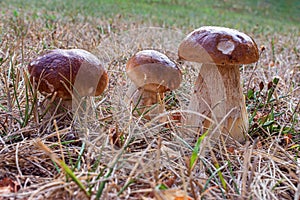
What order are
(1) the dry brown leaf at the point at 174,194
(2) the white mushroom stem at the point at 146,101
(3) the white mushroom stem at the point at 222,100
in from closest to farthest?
1. (1) the dry brown leaf at the point at 174,194
2. (3) the white mushroom stem at the point at 222,100
3. (2) the white mushroom stem at the point at 146,101

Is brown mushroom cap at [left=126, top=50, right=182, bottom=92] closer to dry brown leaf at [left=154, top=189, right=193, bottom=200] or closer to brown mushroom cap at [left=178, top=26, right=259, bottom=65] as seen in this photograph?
brown mushroom cap at [left=178, top=26, right=259, bottom=65]

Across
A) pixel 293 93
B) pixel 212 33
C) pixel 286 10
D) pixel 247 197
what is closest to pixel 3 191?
pixel 247 197

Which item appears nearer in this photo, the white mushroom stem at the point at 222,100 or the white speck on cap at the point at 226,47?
the white speck on cap at the point at 226,47

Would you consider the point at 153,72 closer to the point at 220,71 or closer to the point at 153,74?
the point at 153,74

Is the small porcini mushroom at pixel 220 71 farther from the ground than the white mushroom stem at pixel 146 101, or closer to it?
farther from the ground

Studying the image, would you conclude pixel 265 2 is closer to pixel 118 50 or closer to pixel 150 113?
pixel 118 50

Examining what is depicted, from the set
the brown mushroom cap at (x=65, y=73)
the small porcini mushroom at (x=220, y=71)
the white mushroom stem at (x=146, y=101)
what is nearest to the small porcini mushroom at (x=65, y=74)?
the brown mushroom cap at (x=65, y=73)

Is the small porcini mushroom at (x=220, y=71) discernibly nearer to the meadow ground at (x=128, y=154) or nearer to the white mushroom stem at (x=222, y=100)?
the white mushroom stem at (x=222, y=100)
